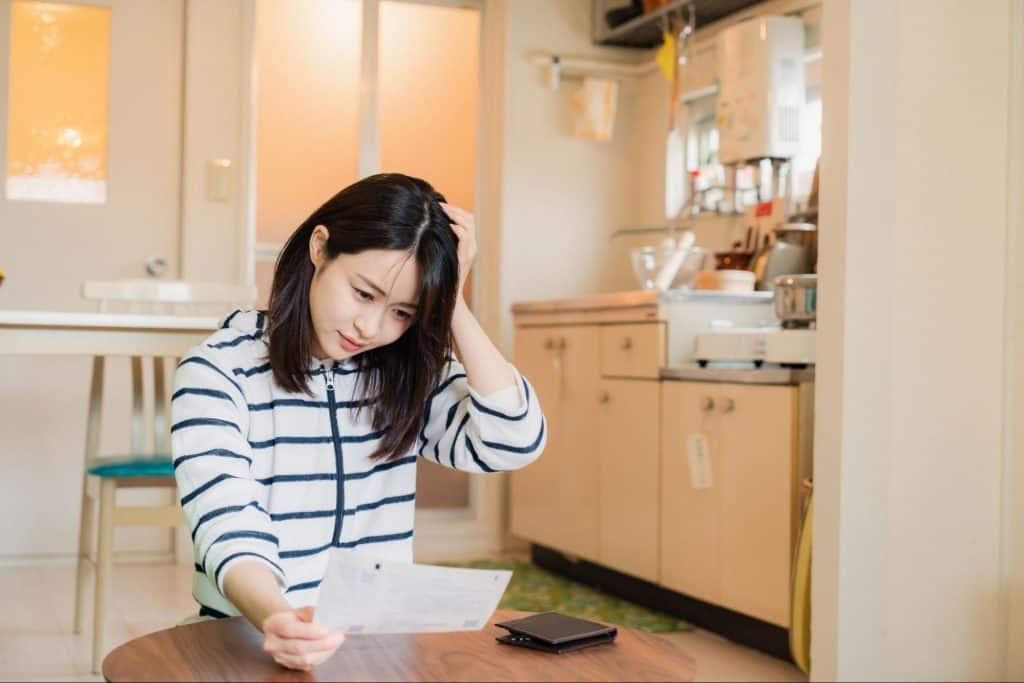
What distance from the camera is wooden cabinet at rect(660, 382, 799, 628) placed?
2574 mm

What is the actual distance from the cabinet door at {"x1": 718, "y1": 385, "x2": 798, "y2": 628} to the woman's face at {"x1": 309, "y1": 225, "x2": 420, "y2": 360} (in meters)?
1.55

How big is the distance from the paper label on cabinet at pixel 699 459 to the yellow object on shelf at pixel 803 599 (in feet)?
1.57

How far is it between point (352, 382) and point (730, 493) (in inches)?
65.9

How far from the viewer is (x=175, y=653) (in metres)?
0.95

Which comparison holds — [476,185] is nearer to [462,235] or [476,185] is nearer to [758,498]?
[758,498]

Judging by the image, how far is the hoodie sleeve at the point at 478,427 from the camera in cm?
123

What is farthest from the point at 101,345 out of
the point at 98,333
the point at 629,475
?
the point at 629,475

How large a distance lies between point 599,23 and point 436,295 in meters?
2.05

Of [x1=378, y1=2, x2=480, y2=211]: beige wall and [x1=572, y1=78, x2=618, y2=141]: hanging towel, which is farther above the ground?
[x1=572, y1=78, x2=618, y2=141]: hanging towel

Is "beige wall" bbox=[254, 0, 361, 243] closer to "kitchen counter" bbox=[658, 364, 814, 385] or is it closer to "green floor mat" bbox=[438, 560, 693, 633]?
"kitchen counter" bbox=[658, 364, 814, 385]

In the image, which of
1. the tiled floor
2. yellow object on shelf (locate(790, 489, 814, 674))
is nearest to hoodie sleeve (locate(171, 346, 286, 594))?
the tiled floor

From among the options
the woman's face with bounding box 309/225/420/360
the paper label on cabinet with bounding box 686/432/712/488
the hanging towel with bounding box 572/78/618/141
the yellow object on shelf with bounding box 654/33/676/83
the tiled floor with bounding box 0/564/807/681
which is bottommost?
the tiled floor with bounding box 0/564/807/681

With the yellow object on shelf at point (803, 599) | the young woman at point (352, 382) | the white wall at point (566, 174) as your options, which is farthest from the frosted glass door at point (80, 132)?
the yellow object on shelf at point (803, 599)

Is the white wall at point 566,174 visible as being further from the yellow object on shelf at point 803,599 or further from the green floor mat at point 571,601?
the yellow object on shelf at point 803,599
